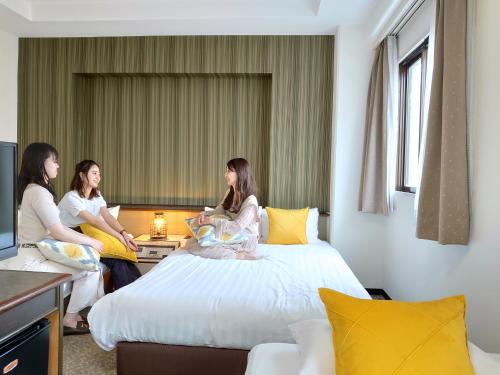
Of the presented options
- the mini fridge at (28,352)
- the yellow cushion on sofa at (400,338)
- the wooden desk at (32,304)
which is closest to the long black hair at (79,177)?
the wooden desk at (32,304)

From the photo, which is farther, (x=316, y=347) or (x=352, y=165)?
(x=352, y=165)

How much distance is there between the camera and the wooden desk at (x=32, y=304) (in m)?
1.21

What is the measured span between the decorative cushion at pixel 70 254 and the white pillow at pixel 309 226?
4.98 ft

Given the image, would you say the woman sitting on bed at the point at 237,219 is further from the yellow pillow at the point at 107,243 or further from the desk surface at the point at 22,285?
the desk surface at the point at 22,285

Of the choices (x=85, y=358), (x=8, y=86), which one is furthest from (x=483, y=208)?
(x=8, y=86)

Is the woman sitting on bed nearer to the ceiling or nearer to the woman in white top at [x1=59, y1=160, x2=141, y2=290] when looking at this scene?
the woman in white top at [x1=59, y1=160, x2=141, y2=290]

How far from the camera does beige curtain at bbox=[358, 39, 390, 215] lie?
3.23 metres

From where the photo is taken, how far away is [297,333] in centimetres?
145

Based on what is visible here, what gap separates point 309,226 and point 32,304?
2629 millimetres

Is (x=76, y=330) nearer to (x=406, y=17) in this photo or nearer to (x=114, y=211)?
(x=114, y=211)

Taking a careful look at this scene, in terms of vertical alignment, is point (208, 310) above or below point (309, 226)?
below

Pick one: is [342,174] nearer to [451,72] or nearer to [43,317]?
[451,72]

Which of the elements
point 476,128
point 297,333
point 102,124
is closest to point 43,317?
point 297,333

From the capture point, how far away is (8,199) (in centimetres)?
148
